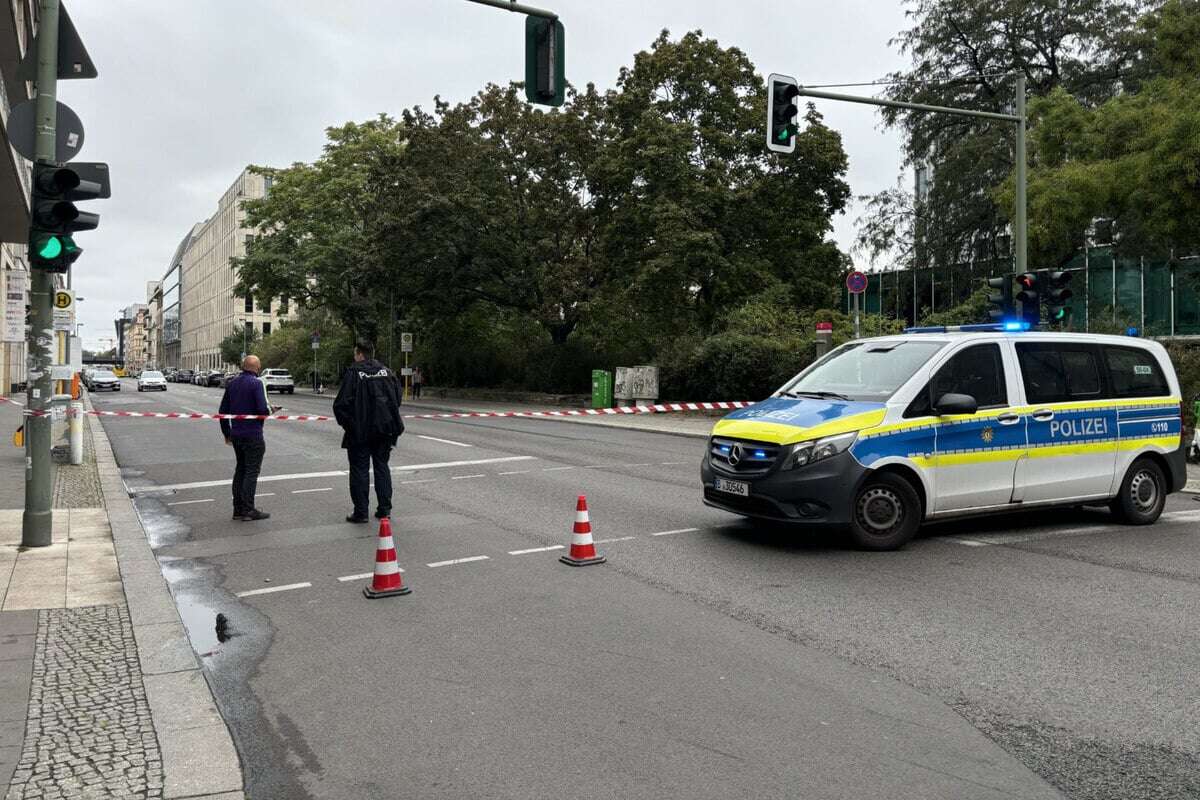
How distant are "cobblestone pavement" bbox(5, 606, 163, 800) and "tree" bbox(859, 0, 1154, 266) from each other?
32.7m

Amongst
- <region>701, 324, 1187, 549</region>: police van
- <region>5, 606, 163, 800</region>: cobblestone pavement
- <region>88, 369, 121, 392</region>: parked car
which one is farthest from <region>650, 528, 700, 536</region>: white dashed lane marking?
<region>88, 369, 121, 392</region>: parked car

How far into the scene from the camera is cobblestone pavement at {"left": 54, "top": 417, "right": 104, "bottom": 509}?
1045cm

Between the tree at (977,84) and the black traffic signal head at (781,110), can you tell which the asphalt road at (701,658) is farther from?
the tree at (977,84)

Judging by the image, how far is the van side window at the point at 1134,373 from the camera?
9211mm

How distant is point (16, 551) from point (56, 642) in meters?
2.92

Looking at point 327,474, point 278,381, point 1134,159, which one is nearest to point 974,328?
point 327,474

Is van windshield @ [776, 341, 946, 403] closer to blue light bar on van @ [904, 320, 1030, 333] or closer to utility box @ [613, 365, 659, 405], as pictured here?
blue light bar on van @ [904, 320, 1030, 333]

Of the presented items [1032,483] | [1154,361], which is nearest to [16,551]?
[1032,483]

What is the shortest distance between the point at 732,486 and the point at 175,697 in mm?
4859

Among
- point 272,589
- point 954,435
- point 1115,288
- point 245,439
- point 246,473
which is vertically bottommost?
point 272,589

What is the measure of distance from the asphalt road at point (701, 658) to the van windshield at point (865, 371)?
51.6 inches

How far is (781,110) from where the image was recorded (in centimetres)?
1465

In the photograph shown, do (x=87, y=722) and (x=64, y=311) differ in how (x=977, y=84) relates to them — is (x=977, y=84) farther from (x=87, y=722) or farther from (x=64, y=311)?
(x=87, y=722)

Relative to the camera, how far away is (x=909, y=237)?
37.1 metres
